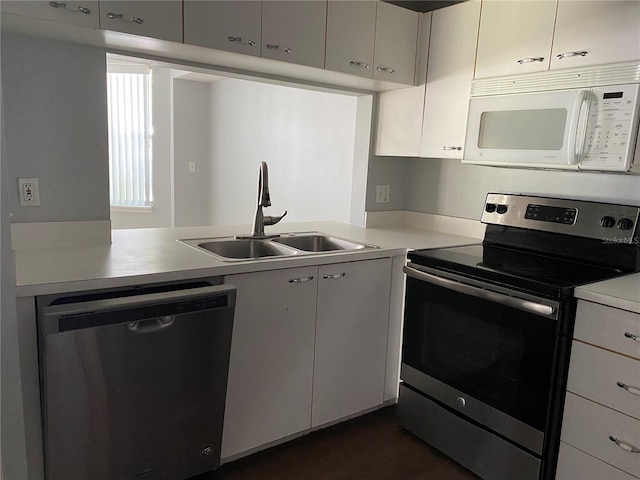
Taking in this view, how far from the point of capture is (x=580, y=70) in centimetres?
193

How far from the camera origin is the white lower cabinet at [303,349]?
1935 mm

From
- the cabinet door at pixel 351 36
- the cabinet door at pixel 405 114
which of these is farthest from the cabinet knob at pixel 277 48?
the cabinet door at pixel 405 114

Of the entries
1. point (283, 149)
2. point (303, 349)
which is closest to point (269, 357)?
point (303, 349)

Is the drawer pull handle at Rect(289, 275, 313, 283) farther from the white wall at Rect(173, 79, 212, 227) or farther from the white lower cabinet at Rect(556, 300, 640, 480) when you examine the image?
the white wall at Rect(173, 79, 212, 227)

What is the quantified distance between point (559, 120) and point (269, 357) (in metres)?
1.54

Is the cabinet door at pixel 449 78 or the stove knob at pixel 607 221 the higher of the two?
the cabinet door at pixel 449 78

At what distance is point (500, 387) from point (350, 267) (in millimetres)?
785

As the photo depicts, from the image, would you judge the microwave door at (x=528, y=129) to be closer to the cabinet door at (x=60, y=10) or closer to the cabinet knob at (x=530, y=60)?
the cabinet knob at (x=530, y=60)

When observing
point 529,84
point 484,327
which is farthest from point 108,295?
point 529,84

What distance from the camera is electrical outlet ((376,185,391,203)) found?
9.78ft

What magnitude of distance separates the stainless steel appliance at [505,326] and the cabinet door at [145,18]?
4.49ft

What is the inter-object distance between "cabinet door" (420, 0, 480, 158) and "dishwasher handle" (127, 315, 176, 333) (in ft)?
5.29

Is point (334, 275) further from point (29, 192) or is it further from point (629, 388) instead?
point (29, 192)

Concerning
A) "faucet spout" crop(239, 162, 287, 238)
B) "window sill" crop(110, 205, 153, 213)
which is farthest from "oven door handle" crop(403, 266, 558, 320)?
"window sill" crop(110, 205, 153, 213)
